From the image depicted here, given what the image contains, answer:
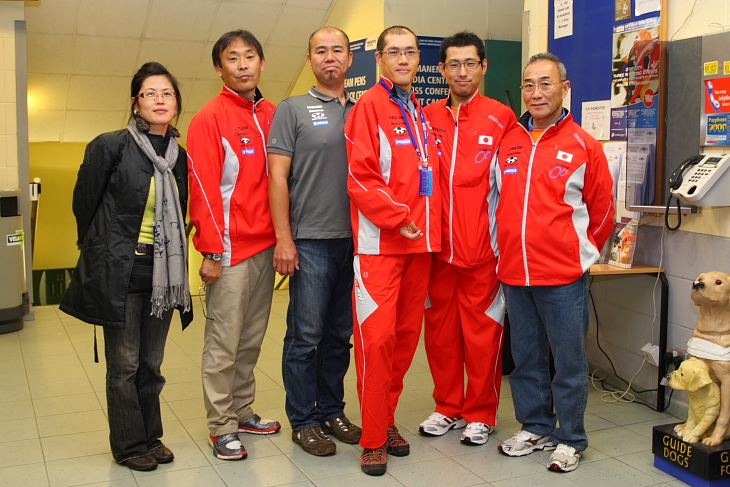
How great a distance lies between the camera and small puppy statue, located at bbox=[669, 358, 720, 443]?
2.63 metres

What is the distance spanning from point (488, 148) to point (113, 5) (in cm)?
405

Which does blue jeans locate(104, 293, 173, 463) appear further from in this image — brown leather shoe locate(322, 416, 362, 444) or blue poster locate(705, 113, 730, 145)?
blue poster locate(705, 113, 730, 145)

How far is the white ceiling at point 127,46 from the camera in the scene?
586cm

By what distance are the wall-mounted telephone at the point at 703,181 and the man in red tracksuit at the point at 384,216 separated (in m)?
1.11

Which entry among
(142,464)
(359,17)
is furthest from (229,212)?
(359,17)

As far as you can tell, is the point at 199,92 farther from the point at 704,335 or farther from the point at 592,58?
the point at 704,335

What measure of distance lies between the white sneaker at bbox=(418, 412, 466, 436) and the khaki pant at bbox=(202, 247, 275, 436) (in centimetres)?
83

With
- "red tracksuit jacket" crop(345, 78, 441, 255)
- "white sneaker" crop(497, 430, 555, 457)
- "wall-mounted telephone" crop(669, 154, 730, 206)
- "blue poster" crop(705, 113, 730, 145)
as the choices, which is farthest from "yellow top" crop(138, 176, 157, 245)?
"blue poster" crop(705, 113, 730, 145)

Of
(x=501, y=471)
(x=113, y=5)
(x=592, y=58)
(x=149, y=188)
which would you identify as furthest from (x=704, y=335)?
(x=113, y=5)

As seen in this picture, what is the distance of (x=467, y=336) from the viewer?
10.2 ft

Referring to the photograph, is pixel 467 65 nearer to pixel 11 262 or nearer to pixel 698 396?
pixel 698 396

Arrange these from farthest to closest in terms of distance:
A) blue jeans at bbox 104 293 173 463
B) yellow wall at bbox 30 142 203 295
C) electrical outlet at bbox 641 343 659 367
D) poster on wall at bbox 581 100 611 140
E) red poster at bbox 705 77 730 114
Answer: yellow wall at bbox 30 142 203 295
poster on wall at bbox 581 100 611 140
electrical outlet at bbox 641 343 659 367
red poster at bbox 705 77 730 114
blue jeans at bbox 104 293 173 463

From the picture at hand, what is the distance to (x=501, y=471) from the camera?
2814mm

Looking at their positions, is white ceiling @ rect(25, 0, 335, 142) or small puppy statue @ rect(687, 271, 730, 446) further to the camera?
white ceiling @ rect(25, 0, 335, 142)
